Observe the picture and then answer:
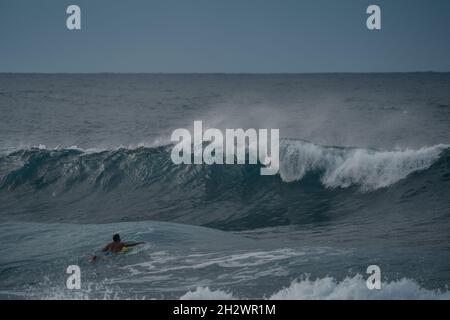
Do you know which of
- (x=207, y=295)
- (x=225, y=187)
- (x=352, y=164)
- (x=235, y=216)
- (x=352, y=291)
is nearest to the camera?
(x=352, y=291)

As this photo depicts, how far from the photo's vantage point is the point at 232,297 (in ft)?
30.2

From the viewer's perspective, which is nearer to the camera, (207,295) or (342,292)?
(342,292)

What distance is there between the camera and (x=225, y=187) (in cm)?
2052

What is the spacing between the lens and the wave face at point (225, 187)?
694 inches

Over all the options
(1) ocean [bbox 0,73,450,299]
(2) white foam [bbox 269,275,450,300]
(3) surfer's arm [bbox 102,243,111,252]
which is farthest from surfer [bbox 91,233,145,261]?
(2) white foam [bbox 269,275,450,300]

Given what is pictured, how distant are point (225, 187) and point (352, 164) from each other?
466 cm

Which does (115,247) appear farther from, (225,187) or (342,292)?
(225,187)

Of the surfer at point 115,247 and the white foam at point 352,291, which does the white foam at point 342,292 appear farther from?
the surfer at point 115,247

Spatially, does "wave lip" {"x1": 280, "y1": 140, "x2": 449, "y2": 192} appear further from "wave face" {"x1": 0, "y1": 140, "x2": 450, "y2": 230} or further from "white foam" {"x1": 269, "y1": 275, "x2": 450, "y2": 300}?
"white foam" {"x1": 269, "y1": 275, "x2": 450, "y2": 300}

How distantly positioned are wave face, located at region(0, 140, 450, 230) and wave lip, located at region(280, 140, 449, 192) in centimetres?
3

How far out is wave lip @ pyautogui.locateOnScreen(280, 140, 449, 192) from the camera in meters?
19.5

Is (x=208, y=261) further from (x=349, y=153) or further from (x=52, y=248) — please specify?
(x=349, y=153)

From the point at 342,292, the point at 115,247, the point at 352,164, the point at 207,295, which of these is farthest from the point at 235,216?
the point at 342,292
